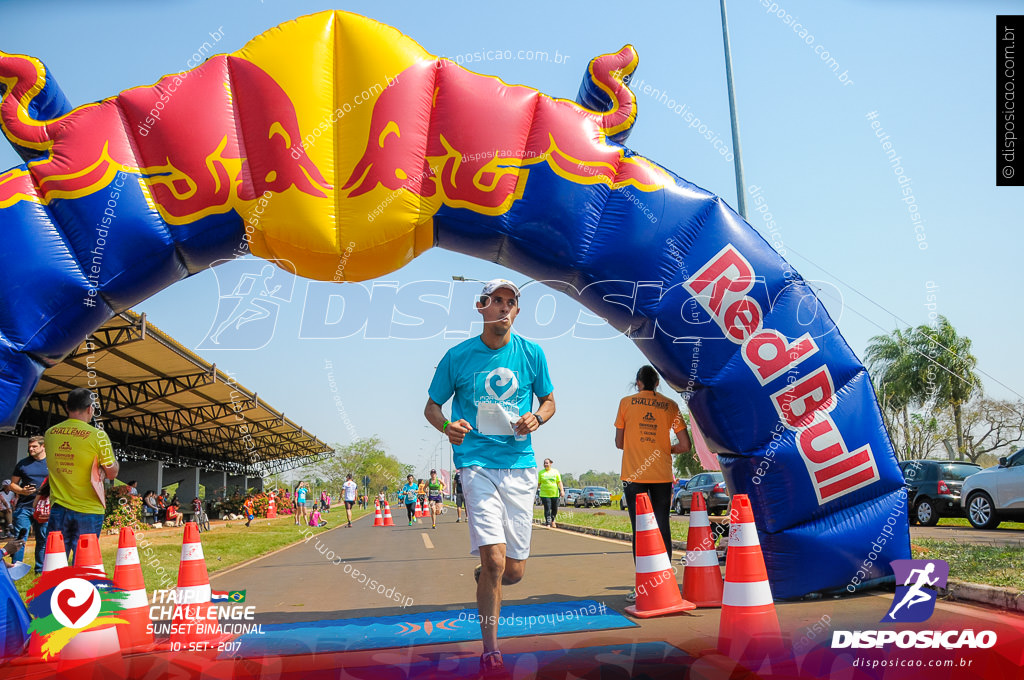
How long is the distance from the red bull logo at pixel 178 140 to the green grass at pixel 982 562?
5.79 metres

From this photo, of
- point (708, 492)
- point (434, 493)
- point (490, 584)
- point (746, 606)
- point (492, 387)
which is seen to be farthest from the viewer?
point (434, 493)

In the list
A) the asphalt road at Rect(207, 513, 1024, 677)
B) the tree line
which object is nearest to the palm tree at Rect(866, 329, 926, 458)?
the tree line

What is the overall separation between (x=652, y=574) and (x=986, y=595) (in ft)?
7.64

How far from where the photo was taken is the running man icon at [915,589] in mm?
4508

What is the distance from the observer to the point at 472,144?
568 cm

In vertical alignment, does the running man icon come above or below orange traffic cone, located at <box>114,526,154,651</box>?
below

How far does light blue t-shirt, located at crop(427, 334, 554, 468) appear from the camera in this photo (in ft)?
12.8

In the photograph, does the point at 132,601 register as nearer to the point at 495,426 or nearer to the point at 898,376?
the point at 495,426

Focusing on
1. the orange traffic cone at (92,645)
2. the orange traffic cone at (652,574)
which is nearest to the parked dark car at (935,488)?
the orange traffic cone at (652,574)

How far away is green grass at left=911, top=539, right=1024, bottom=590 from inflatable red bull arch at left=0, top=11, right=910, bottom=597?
657 mm

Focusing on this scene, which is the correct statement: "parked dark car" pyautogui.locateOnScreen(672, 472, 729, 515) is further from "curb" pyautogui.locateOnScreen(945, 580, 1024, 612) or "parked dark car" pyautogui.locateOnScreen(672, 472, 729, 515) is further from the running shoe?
the running shoe

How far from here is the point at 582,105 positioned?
6234 mm

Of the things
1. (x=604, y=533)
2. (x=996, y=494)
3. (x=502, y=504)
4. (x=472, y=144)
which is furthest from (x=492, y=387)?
(x=996, y=494)

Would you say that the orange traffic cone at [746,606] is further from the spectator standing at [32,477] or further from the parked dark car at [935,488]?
the parked dark car at [935,488]
